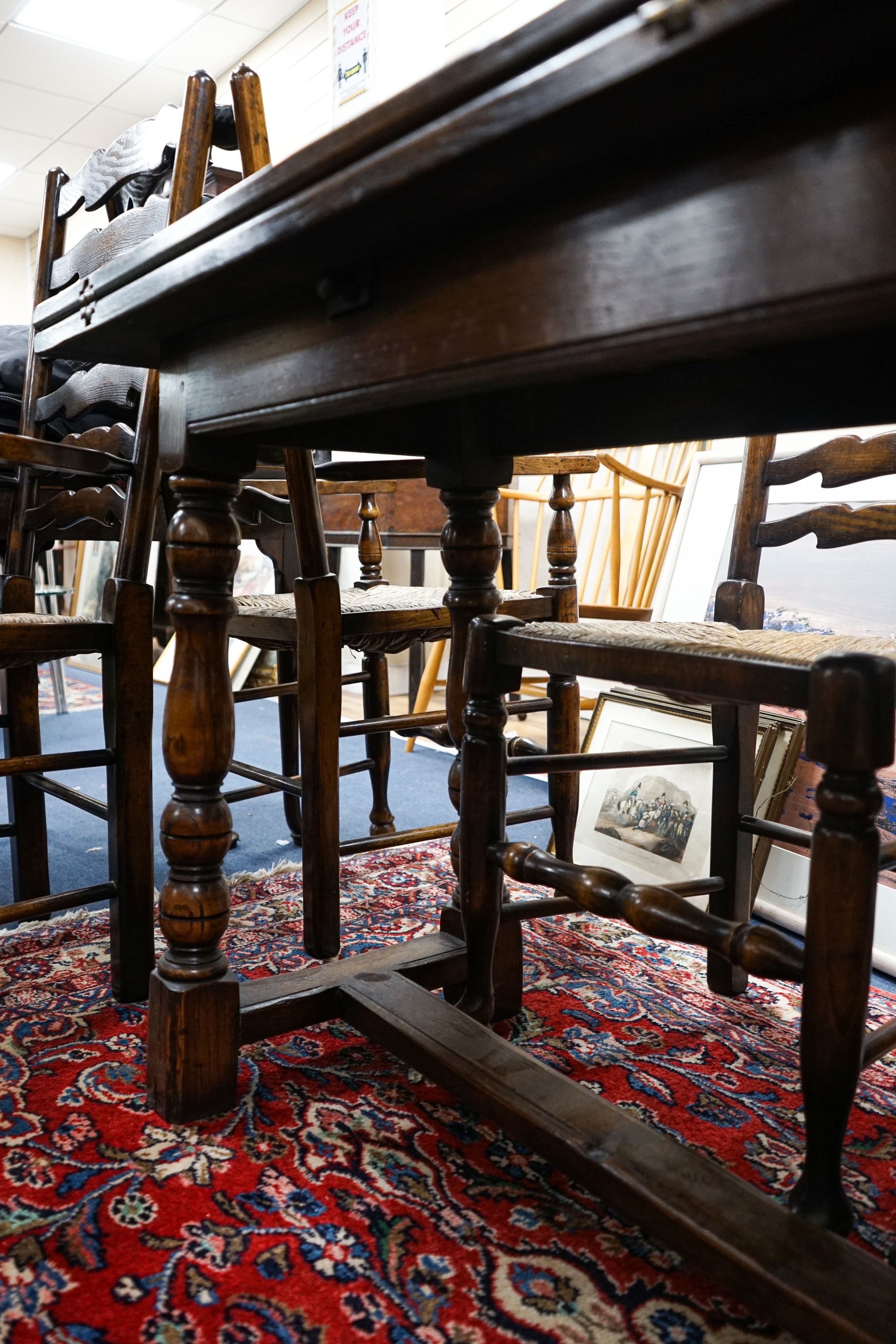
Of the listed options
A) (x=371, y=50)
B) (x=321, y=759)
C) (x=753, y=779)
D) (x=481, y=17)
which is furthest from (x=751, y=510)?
(x=371, y=50)

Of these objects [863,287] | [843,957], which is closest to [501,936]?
[843,957]

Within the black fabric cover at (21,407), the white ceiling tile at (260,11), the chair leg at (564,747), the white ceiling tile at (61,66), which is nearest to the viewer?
the chair leg at (564,747)

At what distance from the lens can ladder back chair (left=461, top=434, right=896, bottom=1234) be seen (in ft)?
2.25

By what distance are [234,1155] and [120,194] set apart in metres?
1.42

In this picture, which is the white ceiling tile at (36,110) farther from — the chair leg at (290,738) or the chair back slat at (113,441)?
the chair back slat at (113,441)

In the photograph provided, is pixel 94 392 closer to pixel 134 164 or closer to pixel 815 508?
pixel 134 164

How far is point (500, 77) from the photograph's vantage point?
554mm

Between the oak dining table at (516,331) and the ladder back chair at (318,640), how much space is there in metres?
0.24

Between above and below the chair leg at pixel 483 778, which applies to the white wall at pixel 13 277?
above

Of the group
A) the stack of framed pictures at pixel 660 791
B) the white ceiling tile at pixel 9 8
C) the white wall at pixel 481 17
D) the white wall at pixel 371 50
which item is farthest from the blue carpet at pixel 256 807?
the white ceiling tile at pixel 9 8

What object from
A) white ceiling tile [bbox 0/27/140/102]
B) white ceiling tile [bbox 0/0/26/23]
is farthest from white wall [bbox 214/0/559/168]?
white ceiling tile [bbox 0/0/26/23]

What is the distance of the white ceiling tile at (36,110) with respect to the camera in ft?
18.2

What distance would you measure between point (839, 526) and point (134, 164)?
1175 millimetres

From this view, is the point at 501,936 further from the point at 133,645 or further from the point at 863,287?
the point at 863,287
